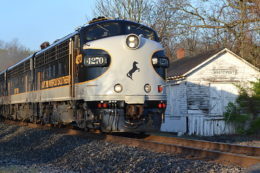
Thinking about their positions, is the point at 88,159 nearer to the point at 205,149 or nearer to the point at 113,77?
the point at 113,77

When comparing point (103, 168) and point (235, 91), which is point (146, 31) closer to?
point (103, 168)

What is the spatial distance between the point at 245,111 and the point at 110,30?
1097 centimetres

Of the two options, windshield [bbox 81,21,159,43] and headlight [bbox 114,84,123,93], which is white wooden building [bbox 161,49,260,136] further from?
headlight [bbox 114,84,123,93]

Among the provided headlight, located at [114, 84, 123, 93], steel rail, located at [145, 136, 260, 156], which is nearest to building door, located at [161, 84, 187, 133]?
steel rail, located at [145, 136, 260, 156]

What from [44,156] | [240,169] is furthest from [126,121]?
[240,169]

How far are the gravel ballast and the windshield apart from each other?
10.7 ft

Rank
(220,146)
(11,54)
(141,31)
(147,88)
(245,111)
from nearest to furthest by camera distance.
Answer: (220,146) < (147,88) < (141,31) < (245,111) < (11,54)

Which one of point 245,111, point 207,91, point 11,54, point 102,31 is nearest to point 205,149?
point 102,31

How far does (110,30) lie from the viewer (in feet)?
35.7

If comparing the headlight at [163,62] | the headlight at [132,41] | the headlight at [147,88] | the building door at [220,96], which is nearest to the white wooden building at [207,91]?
the building door at [220,96]

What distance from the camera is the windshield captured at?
35.1 feet

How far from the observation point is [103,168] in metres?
6.75

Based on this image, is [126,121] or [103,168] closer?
[103,168]

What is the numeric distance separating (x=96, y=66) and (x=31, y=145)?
3.42 metres
